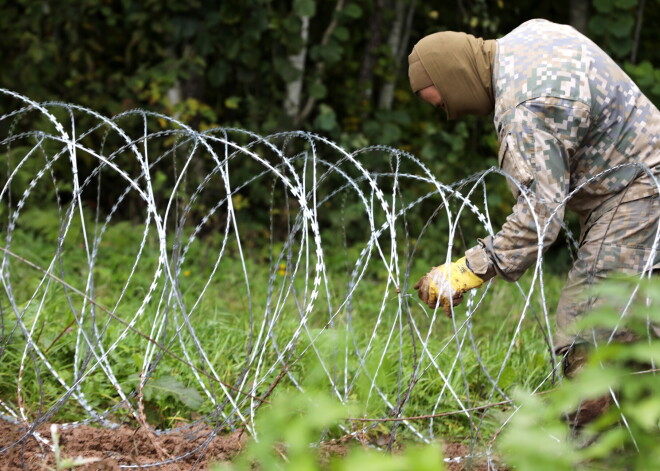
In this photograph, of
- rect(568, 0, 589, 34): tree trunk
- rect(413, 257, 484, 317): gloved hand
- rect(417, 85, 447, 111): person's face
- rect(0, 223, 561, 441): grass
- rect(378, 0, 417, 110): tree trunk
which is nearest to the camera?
rect(413, 257, 484, 317): gloved hand

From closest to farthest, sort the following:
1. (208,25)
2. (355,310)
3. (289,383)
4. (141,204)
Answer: (289,383) < (355,310) < (208,25) < (141,204)

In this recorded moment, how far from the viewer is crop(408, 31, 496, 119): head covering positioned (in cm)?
306

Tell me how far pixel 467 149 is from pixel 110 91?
346 cm

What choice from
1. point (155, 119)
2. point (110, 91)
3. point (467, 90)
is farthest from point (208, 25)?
point (467, 90)

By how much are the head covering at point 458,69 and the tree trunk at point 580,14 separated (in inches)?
179

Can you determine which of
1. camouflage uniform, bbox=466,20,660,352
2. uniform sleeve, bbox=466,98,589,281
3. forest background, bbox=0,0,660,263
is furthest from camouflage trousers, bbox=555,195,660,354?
forest background, bbox=0,0,660,263

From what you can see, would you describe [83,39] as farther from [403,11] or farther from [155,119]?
[403,11]

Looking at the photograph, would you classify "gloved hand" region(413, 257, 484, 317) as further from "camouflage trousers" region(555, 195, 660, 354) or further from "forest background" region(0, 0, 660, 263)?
"forest background" region(0, 0, 660, 263)

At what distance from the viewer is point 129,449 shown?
10.6 feet

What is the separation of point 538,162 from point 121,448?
6.41ft

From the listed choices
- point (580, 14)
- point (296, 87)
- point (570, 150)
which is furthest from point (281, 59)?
point (570, 150)

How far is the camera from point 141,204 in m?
7.64

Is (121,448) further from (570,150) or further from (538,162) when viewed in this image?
(570,150)

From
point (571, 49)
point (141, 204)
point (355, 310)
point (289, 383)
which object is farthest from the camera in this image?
point (141, 204)
